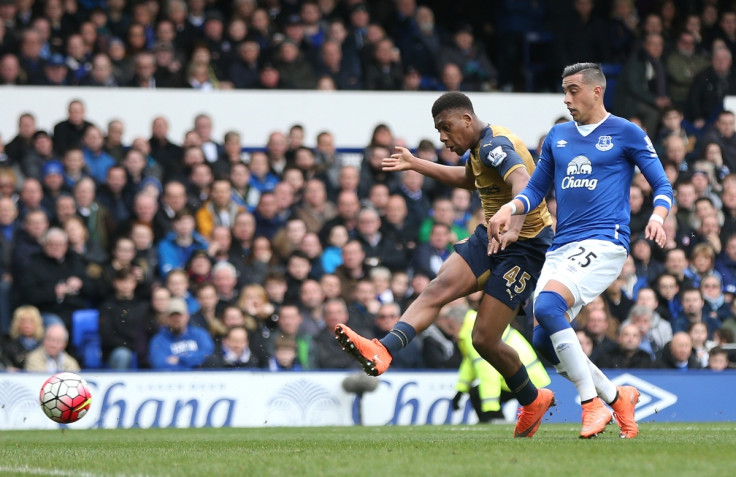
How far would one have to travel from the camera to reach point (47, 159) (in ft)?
48.5

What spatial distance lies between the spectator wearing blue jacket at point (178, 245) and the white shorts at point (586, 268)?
685 cm

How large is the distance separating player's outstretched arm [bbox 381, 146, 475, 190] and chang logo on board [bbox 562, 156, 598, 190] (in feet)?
3.36

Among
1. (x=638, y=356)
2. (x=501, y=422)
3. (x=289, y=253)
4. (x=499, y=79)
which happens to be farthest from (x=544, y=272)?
(x=499, y=79)

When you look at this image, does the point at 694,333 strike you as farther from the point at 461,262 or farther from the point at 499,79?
the point at 499,79

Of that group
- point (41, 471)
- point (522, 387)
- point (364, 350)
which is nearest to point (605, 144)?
point (522, 387)

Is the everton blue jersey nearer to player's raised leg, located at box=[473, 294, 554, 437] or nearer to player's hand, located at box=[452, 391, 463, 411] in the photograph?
player's raised leg, located at box=[473, 294, 554, 437]

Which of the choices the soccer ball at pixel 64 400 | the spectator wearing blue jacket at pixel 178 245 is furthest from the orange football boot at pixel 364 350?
the spectator wearing blue jacket at pixel 178 245

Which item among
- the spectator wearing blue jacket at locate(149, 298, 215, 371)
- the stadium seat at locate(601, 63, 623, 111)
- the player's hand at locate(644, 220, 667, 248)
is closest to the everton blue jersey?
the player's hand at locate(644, 220, 667, 248)

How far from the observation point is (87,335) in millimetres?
13242

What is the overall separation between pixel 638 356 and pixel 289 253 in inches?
162


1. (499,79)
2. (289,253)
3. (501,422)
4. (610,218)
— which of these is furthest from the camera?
(499,79)

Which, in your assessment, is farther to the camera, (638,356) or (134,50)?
(134,50)

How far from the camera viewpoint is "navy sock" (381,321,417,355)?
8.44m

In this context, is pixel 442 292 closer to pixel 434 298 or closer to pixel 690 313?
pixel 434 298
